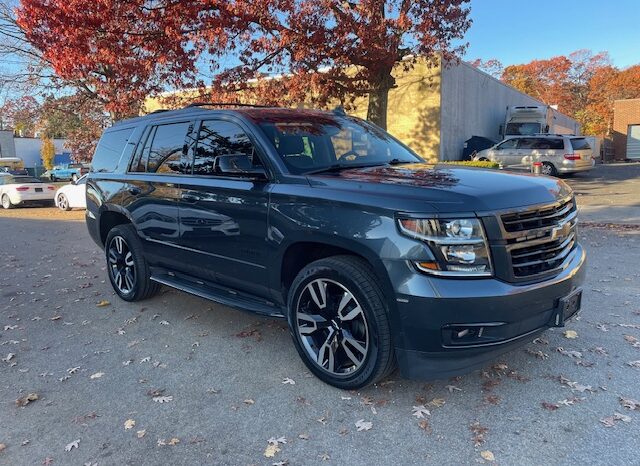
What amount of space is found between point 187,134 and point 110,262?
219 centimetres

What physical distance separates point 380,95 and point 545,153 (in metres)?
11.3

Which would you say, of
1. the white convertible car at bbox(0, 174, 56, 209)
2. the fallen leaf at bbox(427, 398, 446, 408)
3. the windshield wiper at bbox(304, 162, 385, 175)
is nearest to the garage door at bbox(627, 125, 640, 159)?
the white convertible car at bbox(0, 174, 56, 209)

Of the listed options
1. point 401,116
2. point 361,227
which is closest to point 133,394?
point 361,227

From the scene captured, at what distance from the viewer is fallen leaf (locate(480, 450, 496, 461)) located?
2.74 m

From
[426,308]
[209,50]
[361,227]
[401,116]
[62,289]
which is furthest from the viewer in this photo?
[401,116]

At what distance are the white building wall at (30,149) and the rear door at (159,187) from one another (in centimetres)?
6323

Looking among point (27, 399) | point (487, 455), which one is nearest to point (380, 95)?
point (27, 399)

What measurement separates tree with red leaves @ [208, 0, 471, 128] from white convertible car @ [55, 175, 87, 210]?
694cm

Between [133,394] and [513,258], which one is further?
[133,394]

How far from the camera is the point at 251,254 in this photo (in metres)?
4.02

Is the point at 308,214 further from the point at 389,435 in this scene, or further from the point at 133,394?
the point at 133,394

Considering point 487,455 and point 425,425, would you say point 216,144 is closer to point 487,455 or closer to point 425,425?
point 425,425

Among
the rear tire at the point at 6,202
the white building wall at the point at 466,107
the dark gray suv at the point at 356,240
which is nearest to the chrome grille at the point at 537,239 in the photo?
the dark gray suv at the point at 356,240

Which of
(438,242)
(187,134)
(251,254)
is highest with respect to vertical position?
(187,134)
